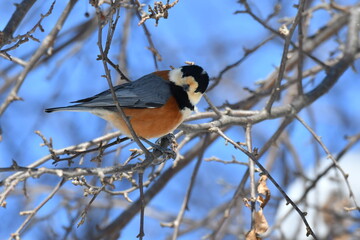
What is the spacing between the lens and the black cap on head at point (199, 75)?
12.2 feet

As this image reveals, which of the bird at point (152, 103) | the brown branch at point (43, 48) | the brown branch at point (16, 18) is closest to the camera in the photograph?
the brown branch at point (16, 18)

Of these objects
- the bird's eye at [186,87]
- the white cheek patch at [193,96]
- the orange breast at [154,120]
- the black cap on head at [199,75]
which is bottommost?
the orange breast at [154,120]

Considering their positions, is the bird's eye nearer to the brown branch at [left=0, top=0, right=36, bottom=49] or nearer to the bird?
the bird

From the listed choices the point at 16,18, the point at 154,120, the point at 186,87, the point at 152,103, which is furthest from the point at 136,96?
the point at 16,18

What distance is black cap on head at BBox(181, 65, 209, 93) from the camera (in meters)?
3.73

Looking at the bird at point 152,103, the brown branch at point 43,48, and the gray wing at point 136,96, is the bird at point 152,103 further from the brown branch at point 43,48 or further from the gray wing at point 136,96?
the brown branch at point 43,48

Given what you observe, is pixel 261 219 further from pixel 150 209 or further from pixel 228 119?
pixel 150 209

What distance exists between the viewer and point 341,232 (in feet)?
16.5

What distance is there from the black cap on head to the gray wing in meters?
0.18

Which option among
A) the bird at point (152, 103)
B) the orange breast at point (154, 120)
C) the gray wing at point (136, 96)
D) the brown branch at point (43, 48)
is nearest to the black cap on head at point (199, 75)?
the bird at point (152, 103)

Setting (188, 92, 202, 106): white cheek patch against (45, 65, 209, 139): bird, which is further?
(188, 92, 202, 106): white cheek patch

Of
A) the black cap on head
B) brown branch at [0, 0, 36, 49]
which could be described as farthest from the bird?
brown branch at [0, 0, 36, 49]

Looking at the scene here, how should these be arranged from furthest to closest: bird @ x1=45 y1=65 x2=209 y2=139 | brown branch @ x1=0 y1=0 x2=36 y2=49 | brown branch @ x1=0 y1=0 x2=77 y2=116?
brown branch @ x1=0 y1=0 x2=77 y2=116
bird @ x1=45 y1=65 x2=209 y2=139
brown branch @ x1=0 y1=0 x2=36 y2=49

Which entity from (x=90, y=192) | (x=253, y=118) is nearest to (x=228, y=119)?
(x=253, y=118)
